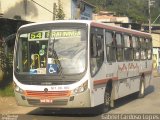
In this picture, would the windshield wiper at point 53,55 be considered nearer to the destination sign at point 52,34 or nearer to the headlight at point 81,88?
the destination sign at point 52,34

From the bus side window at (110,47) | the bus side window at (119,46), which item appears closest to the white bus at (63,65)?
the bus side window at (110,47)

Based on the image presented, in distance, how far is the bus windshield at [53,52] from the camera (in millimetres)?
12391

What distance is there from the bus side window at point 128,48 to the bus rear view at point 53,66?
13.2 feet

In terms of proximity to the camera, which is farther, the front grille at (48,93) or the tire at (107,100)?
the tire at (107,100)

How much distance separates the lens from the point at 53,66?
12.5 metres

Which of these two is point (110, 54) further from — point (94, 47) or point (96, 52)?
point (94, 47)

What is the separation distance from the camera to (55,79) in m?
12.4

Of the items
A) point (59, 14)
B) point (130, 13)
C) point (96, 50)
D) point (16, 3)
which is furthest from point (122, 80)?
point (130, 13)

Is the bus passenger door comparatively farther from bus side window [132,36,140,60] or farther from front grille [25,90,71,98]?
bus side window [132,36,140,60]

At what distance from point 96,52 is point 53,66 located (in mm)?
1336

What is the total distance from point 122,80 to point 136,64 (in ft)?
7.82

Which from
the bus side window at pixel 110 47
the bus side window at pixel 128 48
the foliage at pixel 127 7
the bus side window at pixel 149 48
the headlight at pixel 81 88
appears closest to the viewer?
the headlight at pixel 81 88

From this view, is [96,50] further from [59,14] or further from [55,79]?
[59,14]

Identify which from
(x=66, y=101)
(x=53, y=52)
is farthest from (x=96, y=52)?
(x=66, y=101)
